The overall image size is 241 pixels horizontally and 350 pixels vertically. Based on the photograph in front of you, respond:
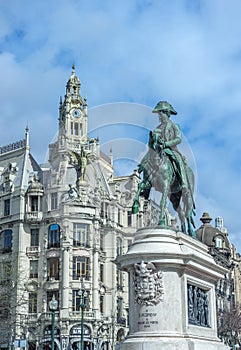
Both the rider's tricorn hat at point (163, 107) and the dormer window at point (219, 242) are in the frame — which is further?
the dormer window at point (219, 242)

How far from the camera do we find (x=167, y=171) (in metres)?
19.8

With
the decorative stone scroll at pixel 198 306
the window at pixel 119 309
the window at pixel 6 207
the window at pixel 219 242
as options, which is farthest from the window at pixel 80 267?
the decorative stone scroll at pixel 198 306

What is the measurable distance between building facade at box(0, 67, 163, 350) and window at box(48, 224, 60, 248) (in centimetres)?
10

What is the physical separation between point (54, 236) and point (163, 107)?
43834 mm

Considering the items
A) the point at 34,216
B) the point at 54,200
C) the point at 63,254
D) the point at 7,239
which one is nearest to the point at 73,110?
the point at 54,200

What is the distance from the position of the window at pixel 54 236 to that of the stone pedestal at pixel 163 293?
145 ft

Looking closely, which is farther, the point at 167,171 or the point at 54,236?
the point at 54,236

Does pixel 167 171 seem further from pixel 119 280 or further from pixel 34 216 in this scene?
pixel 119 280

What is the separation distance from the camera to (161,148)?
19.9m

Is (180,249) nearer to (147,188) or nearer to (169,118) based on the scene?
(147,188)

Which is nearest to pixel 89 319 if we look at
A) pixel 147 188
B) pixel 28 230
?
pixel 28 230

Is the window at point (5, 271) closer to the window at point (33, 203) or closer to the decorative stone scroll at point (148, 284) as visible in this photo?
the window at point (33, 203)

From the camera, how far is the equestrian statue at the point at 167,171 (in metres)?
19.8

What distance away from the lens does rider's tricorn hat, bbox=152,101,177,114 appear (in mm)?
20562
